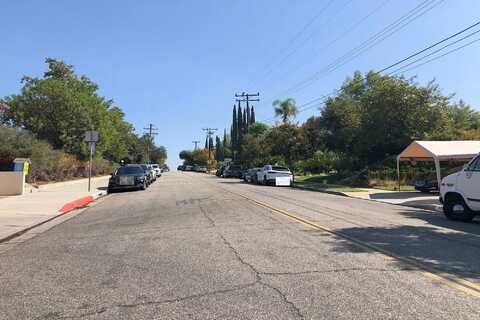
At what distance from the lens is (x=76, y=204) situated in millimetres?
16781

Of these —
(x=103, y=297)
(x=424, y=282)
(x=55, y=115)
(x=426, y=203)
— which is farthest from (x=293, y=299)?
(x=55, y=115)

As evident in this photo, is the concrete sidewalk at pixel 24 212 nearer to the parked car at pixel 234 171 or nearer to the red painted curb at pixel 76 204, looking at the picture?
the red painted curb at pixel 76 204

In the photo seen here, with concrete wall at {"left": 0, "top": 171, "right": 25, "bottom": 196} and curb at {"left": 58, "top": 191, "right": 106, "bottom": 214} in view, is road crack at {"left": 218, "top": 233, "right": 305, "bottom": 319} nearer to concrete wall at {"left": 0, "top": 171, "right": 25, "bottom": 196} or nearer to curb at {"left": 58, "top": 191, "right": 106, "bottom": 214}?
curb at {"left": 58, "top": 191, "right": 106, "bottom": 214}

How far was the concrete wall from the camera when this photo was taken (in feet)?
63.1

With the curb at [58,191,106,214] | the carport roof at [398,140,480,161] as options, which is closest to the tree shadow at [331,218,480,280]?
the carport roof at [398,140,480,161]

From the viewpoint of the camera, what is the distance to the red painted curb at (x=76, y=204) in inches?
593

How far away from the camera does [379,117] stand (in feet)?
102

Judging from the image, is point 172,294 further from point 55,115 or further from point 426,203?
point 55,115

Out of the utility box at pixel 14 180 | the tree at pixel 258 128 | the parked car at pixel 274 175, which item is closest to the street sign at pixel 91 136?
the utility box at pixel 14 180

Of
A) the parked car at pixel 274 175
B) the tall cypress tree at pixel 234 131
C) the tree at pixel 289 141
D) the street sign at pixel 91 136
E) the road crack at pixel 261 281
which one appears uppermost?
the tall cypress tree at pixel 234 131

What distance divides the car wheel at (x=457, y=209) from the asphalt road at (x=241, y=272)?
2.48 feet

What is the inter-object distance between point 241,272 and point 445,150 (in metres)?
18.2

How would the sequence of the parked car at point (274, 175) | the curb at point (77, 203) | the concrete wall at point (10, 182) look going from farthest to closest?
the parked car at point (274, 175), the concrete wall at point (10, 182), the curb at point (77, 203)

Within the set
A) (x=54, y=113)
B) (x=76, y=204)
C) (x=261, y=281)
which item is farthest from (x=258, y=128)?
(x=261, y=281)
